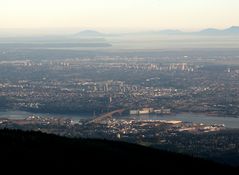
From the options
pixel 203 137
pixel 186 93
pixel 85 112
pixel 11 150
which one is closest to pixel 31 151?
pixel 11 150

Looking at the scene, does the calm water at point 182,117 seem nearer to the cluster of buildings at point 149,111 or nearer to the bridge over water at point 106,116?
the bridge over water at point 106,116

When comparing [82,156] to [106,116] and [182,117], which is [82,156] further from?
[182,117]

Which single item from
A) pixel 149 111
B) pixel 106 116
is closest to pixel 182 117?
pixel 149 111

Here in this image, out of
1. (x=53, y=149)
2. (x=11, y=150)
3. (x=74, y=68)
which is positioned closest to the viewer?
(x=11, y=150)

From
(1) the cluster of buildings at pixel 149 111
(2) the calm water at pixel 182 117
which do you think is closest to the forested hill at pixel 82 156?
(2) the calm water at pixel 182 117

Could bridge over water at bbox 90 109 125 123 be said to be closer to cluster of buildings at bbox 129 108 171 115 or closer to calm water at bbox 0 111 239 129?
cluster of buildings at bbox 129 108 171 115

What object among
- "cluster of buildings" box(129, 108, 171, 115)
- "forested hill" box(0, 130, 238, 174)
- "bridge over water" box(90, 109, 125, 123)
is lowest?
"cluster of buildings" box(129, 108, 171, 115)

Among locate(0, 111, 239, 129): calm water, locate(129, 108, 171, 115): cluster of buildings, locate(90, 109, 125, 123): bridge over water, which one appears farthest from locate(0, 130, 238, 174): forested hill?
locate(129, 108, 171, 115): cluster of buildings

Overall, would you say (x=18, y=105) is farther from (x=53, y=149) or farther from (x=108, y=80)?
(x=53, y=149)
